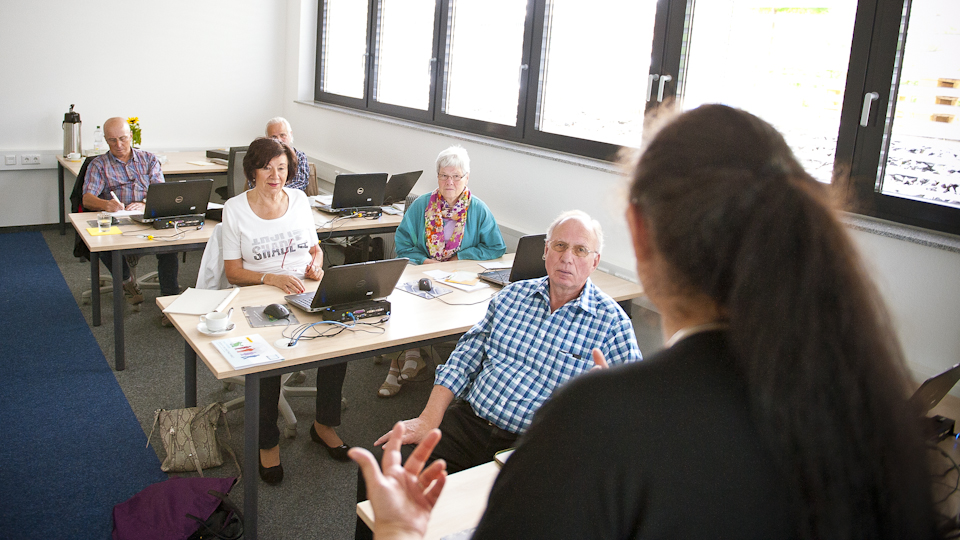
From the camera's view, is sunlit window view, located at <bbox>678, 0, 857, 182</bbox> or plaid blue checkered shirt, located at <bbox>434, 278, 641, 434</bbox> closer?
plaid blue checkered shirt, located at <bbox>434, 278, 641, 434</bbox>

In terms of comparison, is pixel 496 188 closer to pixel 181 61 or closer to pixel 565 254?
pixel 565 254

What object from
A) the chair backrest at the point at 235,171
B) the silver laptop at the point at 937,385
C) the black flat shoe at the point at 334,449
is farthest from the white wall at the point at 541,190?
the black flat shoe at the point at 334,449

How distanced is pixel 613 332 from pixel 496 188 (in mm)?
2479

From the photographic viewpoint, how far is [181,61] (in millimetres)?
6820

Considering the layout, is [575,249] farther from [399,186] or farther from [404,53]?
[404,53]

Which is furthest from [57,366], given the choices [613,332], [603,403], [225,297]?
[603,403]

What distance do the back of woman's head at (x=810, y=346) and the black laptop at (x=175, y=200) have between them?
3986 mm

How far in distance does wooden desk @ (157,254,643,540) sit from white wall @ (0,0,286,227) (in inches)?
170

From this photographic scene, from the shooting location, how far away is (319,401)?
3213mm

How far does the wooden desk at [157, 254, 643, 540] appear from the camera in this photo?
2516 millimetres

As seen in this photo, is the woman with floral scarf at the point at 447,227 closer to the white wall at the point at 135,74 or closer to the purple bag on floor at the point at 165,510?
the purple bag on floor at the point at 165,510

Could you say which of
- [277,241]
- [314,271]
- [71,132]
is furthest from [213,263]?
[71,132]

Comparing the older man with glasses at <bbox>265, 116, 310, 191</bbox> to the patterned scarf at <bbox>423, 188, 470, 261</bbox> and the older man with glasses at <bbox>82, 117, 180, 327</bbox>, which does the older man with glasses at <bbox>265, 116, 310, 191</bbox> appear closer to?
the older man with glasses at <bbox>82, 117, 180, 327</bbox>

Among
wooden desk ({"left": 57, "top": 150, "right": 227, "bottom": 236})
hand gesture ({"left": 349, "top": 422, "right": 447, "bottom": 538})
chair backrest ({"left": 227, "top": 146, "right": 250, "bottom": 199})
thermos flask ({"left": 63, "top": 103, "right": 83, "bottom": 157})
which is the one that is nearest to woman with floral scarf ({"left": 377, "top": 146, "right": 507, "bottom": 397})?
chair backrest ({"left": 227, "top": 146, "right": 250, "bottom": 199})
